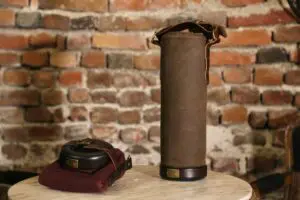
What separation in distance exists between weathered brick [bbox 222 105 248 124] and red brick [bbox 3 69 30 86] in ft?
2.56

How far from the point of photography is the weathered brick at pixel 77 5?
184cm

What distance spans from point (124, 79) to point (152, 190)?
0.68 m

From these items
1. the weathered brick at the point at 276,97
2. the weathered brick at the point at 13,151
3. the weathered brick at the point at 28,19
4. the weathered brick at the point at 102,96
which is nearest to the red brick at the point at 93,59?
the weathered brick at the point at 102,96

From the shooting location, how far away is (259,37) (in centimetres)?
183

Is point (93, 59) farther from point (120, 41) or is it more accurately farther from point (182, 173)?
point (182, 173)

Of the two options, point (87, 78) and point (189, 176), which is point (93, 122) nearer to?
point (87, 78)

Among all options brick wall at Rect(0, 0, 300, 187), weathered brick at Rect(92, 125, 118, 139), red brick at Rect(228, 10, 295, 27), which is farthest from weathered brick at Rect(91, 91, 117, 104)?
red brick at Rect(228, 10, 295, 27)

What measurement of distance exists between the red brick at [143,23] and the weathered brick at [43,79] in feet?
1.16

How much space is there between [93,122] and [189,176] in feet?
1.97

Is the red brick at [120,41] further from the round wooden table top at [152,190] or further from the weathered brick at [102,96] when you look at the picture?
the round wooden table top at [152,190]

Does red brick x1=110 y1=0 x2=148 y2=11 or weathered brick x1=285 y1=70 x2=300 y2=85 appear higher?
red brick x1=110 y1=0 x2=148 y2=11

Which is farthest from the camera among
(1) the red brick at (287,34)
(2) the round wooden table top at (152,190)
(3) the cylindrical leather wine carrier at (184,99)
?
(1) the red brick at (287,34)

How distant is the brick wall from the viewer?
183 cm

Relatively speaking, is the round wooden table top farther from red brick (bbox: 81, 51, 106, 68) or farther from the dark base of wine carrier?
red brick (bbox: 81, 51, 106, 68)
